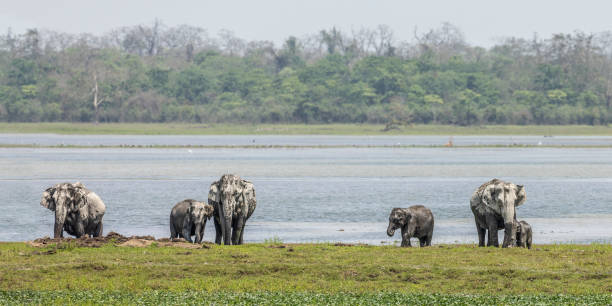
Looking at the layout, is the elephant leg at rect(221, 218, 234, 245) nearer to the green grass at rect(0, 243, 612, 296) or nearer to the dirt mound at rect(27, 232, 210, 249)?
the dirt mound at rect(27, 232, 210, 249)

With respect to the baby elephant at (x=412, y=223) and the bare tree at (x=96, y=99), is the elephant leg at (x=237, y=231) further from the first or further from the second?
the bare tree at (x=96, y=99)

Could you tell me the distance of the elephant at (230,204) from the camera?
24297 millimetres

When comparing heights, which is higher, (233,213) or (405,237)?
(233,213)

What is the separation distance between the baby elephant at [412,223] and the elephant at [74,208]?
25.9 feet

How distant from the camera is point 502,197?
23.1 metres

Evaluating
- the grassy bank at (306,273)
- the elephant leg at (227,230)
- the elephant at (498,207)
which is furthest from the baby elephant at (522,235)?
the elephant leg at (227,230)

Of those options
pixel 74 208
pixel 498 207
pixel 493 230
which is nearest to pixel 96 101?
pixel 74 208

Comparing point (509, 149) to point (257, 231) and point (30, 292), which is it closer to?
point (257, 231)

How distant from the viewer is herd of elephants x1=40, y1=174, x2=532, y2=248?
2341cm

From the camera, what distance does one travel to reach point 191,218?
80.5 ft

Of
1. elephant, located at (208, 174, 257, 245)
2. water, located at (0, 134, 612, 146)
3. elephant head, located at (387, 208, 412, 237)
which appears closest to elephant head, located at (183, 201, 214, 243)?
elephant, located at (208, 174, 257, 245)

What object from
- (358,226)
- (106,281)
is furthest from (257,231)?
(106,281)

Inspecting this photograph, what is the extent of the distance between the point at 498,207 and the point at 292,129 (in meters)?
134

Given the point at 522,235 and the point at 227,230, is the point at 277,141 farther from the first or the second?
the point at 522,235
